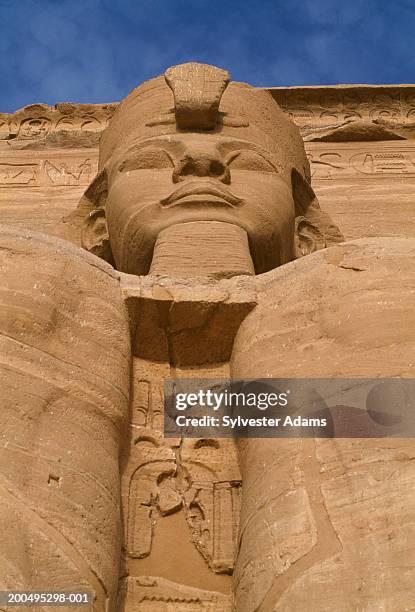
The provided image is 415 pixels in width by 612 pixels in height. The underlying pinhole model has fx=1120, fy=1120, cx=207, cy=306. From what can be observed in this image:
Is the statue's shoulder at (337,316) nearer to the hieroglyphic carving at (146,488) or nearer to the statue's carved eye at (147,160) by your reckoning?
the hieroglyphic carving at (146,488)

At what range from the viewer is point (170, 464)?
3.09 m

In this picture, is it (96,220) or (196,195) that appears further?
(96,220)

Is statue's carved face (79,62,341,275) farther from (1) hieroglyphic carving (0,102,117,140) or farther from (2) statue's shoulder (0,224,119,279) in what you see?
Result: (1) hieroglyphic carving (0,102,117,140)

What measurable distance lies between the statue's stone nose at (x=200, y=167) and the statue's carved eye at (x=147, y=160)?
0.50ft

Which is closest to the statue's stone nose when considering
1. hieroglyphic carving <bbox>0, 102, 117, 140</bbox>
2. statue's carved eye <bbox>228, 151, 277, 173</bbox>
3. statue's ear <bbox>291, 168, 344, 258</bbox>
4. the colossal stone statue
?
statue's carved eye <bbox>228, 151, 277, 173</bbox>

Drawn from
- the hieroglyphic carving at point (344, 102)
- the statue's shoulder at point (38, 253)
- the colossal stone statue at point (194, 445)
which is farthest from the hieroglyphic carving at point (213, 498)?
the hieroglyphic carving at point (344, 102)

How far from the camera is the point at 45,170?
7.28 m

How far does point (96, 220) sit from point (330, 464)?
8.92ft

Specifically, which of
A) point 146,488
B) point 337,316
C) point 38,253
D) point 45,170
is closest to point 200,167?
point 38,253

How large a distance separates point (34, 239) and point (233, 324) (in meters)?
0.64

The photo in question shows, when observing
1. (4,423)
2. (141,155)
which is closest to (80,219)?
(141,155)

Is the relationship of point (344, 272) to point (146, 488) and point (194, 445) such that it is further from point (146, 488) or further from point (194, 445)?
point (146, 488)

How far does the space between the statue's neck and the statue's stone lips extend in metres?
0.13

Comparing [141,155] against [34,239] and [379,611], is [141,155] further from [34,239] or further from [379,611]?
[379,611]
